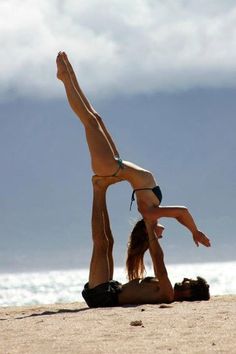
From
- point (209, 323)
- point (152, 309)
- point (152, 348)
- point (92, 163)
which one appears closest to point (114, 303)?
point (152, 309)

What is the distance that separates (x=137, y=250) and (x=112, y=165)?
1129mm

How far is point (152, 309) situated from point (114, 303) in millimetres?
973

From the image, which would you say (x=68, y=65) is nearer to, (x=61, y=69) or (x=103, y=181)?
(x=61, y=69)

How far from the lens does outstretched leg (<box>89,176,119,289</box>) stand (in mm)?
10578

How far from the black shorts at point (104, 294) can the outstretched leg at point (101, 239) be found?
11 cm

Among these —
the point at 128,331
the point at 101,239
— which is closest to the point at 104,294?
the point at 101,239

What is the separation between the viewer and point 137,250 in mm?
10648

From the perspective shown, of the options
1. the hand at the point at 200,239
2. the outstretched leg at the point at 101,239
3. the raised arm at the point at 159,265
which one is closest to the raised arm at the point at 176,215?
the hand at the point at 200,239

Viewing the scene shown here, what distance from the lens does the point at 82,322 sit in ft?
28.1

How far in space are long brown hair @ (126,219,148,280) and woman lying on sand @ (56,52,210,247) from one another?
0.15 feet

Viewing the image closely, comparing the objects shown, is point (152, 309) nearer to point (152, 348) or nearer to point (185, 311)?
point (185, 311)

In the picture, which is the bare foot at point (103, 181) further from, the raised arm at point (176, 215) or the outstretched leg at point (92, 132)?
the raised arm at point (176, 215)

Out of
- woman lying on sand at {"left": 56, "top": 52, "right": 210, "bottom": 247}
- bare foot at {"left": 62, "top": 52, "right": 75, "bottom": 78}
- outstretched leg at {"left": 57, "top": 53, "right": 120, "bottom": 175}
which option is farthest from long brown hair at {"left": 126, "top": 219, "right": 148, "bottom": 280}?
bare foot at {"left": 62, "top": 52, "right": 75, "bottom": 78}

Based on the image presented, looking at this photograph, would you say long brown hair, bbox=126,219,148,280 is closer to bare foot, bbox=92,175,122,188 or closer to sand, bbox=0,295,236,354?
bare foot, bbox=92,175,122,188
